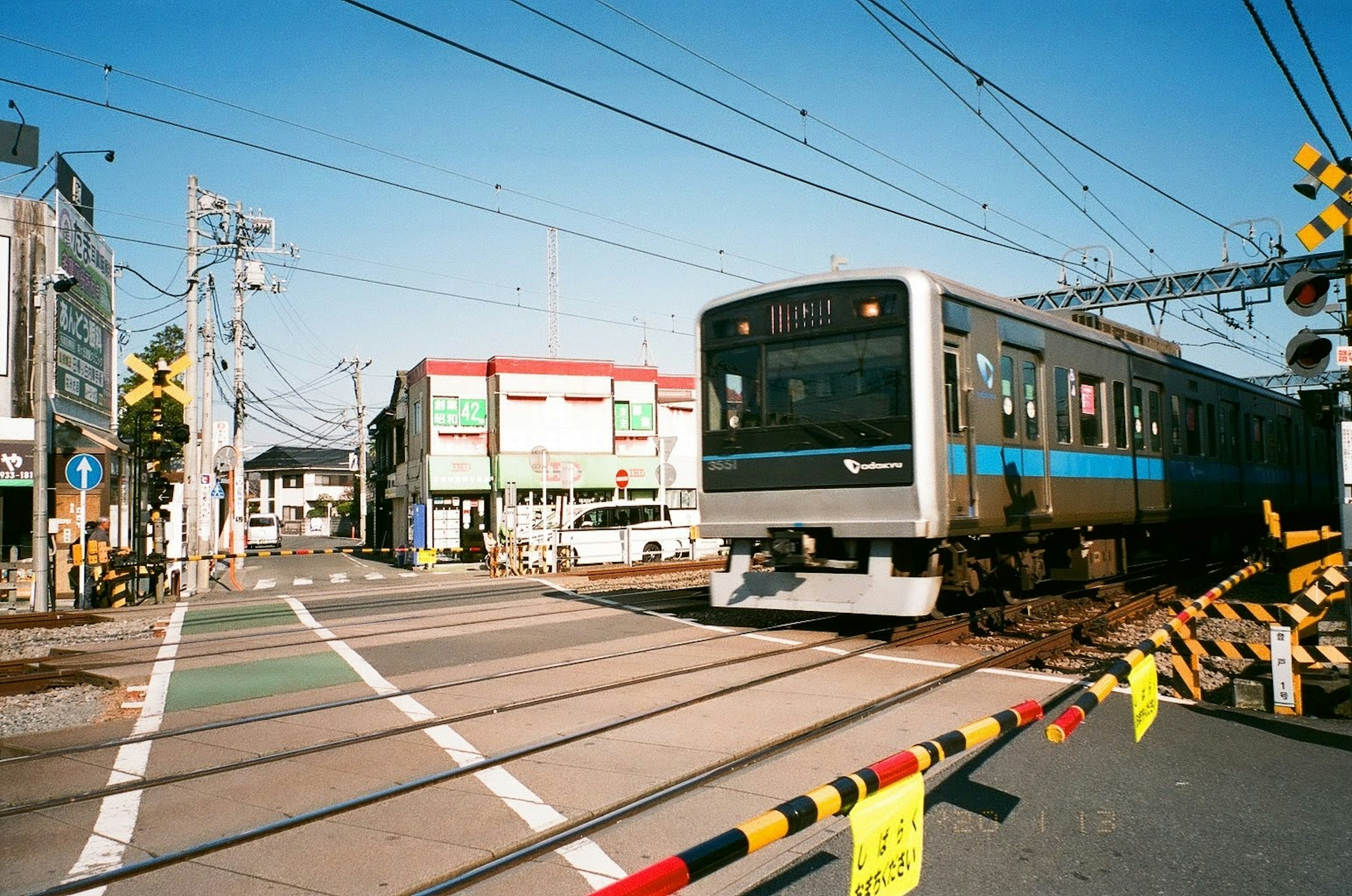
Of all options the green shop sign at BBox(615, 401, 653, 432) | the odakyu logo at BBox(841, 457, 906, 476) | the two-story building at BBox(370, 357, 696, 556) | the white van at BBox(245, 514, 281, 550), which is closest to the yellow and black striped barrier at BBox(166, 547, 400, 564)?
the two-story building at BBox(370, 357, 696, 556)

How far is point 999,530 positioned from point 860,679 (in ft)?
9.47

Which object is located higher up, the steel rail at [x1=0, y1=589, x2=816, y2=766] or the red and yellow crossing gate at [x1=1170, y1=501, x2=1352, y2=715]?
the red and yellow crossing gate at [x1=1170, y1=501, x2=1352, y2=715]

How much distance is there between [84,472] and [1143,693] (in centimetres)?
1644

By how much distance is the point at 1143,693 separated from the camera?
15.6ft

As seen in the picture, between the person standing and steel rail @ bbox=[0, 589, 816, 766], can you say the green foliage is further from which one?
steel rail @ bbox=[0, 589, 816, 766]

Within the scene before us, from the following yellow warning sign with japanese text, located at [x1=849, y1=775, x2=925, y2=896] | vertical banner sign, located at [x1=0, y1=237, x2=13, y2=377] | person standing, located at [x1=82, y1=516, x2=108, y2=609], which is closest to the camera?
yellow warning sign with japanese text, located at [x1=849, y1=775, x2=925, y2=896]

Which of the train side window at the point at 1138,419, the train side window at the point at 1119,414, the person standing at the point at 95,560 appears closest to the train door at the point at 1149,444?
the train side window at the point at 1138,419

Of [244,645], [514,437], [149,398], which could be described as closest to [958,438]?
[244,645]

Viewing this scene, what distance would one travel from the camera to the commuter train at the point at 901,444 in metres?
9.40

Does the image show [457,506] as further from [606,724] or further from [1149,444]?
[606,724]

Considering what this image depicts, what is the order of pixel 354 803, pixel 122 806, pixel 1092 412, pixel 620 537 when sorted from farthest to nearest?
pixel 620 537, pixel 1092 412, pixel 122 806, pixel 354 803

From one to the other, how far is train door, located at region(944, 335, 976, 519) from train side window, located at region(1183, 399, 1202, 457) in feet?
23.4

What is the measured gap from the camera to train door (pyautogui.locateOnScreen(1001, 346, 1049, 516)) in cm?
1052

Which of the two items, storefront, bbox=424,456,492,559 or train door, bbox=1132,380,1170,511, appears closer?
train door, bbox=1132,380,1170,511
